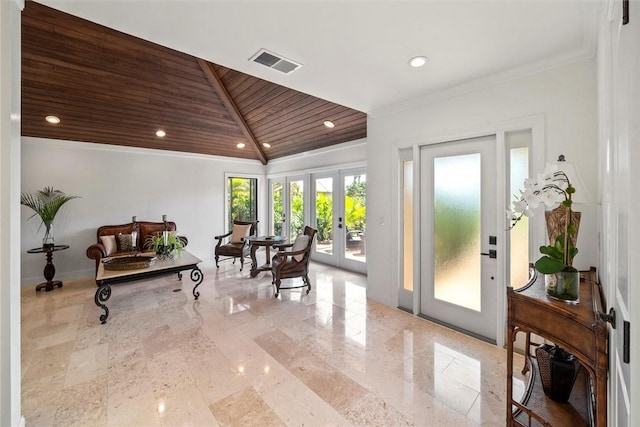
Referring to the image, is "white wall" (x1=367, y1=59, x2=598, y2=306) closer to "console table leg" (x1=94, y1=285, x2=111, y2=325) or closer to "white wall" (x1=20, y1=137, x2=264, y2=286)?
"console table leg" (x1=94, y1=285, x2=111, y2=325)

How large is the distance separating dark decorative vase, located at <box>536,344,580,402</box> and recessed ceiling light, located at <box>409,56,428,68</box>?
2.29 meters

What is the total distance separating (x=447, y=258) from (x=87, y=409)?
336 centimetres

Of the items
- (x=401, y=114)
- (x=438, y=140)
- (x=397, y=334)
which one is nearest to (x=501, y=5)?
(x=438, y=140)

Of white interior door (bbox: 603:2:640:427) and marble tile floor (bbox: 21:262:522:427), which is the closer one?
white interior door (bbox: 603:2:640:427)

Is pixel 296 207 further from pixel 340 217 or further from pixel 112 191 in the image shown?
pixel 112 191

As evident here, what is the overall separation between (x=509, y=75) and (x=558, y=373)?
239 cm

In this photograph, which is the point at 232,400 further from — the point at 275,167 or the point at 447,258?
the point at 275,167

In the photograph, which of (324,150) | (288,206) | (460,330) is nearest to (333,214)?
(324,150)

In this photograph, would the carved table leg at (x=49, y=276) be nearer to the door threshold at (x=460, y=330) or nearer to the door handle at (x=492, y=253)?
the door threshold at (x=460, y=330)

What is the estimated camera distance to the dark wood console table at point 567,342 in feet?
3.47

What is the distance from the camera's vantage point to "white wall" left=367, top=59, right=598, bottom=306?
215 cm

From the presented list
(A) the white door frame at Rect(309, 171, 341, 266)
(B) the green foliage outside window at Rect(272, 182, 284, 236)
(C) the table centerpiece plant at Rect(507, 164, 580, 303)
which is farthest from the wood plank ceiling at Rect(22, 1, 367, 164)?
(C) the table centerpiece plant at Rect(507, 164, 580, 303)

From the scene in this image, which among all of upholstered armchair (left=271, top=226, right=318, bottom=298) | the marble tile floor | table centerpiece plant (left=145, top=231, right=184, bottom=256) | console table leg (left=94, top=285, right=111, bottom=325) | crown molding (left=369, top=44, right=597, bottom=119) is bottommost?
the marble tile floor

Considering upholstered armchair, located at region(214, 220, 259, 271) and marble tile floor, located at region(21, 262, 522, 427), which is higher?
upholstered armchair, located at region(214, 220, 259, 271)
